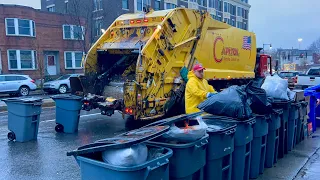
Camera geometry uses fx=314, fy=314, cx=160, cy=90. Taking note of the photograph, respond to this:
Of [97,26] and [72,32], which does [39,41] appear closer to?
[72,32]

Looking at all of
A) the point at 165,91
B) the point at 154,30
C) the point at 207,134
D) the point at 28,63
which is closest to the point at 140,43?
the point at 154,30

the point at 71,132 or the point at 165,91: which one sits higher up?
the point at 165,91

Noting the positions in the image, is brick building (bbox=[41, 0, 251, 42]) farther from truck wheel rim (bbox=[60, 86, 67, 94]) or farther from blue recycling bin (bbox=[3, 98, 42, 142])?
blue recycling bin (bbox=[3, 98, 42, 142])

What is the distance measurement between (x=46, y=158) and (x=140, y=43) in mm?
3594

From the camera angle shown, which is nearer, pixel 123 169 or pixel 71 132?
pixel 123 169

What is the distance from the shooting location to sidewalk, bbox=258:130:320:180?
4.80m

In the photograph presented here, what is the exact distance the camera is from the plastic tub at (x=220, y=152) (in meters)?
3.59

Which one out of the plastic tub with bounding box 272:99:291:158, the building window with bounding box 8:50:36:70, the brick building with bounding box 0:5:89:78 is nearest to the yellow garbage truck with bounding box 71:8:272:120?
the plastic tub with bounding box 272:99:291:158

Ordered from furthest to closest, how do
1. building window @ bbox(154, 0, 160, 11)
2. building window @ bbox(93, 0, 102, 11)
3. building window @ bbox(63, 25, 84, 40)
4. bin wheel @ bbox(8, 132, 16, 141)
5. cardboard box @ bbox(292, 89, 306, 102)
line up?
building window @ bbox(154, 0, 160, 11) → building window @ bbox(93, 0, 102, 11) → building window @ bbox(63, 25, 84, 40) → bin wheel @ bbox(8, 132, 16, 141) → cardboard box @ bbox(292, 89, 306, 102)

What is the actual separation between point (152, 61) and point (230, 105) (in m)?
3.44

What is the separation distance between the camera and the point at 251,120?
14.1 ft

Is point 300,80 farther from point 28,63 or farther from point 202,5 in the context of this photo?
point 202,5

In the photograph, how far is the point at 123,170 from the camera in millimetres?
2480

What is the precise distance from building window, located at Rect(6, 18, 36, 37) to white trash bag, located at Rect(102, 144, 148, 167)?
24781 mm
